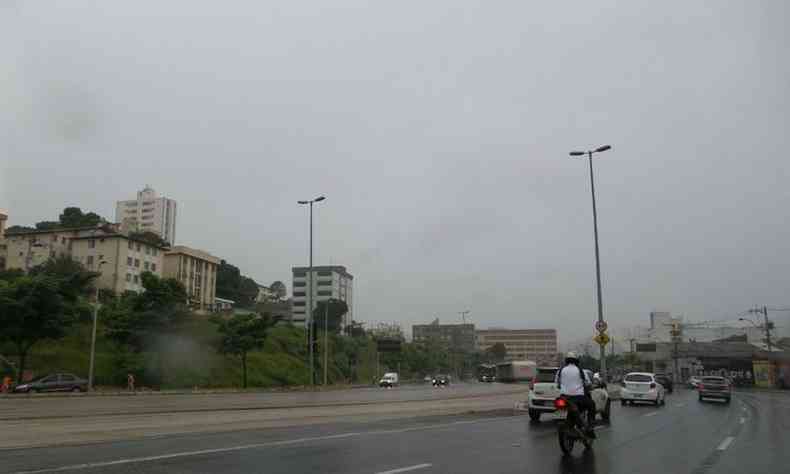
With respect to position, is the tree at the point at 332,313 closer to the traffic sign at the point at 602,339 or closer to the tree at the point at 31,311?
the tree at the point at 31,311

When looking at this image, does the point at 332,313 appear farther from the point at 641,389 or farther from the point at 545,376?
the point at 545,376

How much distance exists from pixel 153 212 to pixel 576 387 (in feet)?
645

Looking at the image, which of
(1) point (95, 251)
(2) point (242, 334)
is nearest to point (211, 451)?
(2) point (242, 334)

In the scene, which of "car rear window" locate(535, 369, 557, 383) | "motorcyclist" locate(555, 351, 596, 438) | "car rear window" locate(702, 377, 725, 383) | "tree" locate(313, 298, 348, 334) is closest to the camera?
"motorcyclist" locate(555, 351, 596, 438)

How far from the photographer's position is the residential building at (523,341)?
187375 millimetres

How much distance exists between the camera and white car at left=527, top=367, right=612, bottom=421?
68.5 feet

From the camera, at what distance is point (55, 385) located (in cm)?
4072

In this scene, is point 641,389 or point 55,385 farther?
point 55,385

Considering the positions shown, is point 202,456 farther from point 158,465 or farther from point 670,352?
point 670,352

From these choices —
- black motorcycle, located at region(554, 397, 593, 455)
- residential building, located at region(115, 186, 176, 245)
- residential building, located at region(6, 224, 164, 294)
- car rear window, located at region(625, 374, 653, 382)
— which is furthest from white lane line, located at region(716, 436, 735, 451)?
residential building, located at region(115, 186, 176, 245)

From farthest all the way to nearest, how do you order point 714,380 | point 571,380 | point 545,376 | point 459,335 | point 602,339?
point 459,335 → point 714,380 → point 602,339 → point 545,376 → point 571,380

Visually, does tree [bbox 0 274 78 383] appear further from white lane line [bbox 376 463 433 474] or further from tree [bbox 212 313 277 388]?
white lane line [bbox 376 463 433 474]

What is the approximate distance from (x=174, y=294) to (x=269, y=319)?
1151cm

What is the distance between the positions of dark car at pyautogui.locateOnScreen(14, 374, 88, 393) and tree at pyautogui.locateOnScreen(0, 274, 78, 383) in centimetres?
286
